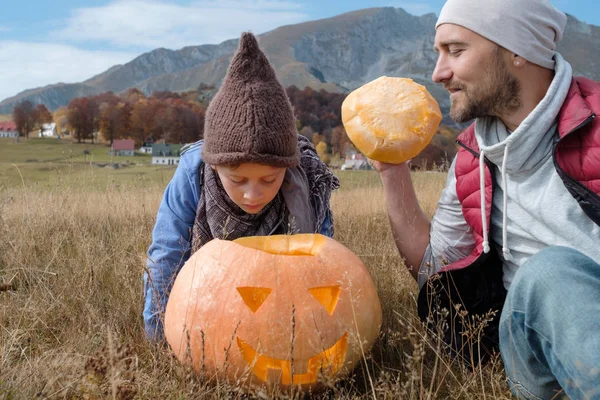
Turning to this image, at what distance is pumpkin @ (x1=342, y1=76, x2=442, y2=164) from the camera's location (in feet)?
9.67

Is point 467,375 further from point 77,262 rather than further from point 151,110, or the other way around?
point 151,110

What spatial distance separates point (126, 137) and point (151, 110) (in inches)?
209

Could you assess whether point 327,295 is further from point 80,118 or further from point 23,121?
point 23,121

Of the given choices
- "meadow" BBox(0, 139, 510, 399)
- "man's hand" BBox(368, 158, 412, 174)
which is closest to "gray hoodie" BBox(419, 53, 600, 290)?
"man's hand" BBox(368, 158, 412, 174)

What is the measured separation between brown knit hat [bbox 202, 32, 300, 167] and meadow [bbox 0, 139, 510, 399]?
3.61 ft

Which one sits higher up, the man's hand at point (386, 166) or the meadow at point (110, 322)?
the man's hand at point (386, 166)

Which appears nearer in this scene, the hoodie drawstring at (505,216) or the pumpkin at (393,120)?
the hoodie drawstring at (505,216)

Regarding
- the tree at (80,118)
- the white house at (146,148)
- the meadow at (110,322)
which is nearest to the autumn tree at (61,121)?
the tree at (80,118)

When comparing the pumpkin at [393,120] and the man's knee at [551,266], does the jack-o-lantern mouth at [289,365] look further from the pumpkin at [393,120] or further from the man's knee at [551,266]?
the pumpkin at [393,120]

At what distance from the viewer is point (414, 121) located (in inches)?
117

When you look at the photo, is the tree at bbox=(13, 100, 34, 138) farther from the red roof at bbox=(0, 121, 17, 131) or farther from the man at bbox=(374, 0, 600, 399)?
the man at bbox=(374, 0, 600, 399)

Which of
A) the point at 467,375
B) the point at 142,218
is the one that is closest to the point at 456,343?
the point at 467,375

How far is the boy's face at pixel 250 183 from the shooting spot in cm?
283

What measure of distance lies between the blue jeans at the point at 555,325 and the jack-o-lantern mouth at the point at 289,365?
79 centimetres
